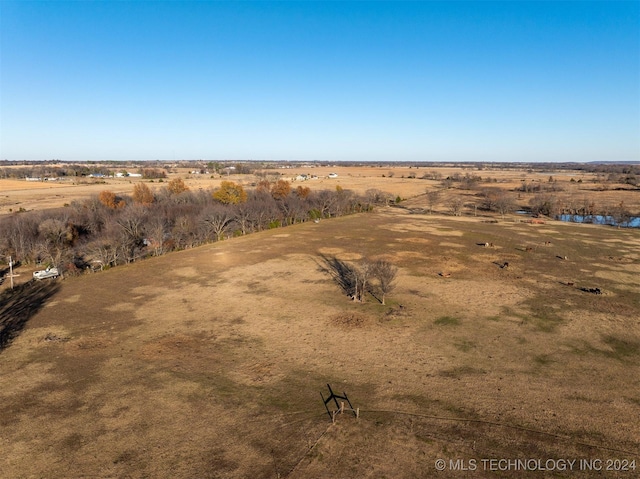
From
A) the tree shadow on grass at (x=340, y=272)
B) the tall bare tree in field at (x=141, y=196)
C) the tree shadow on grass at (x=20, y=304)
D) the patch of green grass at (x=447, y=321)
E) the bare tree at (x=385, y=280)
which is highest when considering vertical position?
the tall bare tree in field at (x=141, y=196)

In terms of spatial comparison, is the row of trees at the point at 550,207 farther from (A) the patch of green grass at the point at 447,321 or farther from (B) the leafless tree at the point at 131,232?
(A) the patch of green grass at the point at 447,321

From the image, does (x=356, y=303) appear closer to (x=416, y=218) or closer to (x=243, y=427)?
(x=243, y=427)

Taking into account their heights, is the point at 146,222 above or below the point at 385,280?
above

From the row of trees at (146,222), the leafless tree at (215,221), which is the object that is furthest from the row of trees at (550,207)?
the leafless tree at (215,221)

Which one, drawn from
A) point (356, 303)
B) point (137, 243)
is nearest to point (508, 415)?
point (356, 303)

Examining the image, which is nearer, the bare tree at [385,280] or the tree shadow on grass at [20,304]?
the tree shadow on grass at [20,304]

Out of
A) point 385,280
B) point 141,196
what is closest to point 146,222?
point 141,196

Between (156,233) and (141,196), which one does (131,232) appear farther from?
(141,196)

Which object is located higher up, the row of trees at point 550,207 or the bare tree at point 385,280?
the row of trees at point 550,207

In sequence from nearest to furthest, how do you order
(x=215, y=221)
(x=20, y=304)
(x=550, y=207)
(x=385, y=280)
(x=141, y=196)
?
(x=20, y=304), (x=385, y=280), (x=215, y=221), (x=141, y=196), (x=550, y=207)
